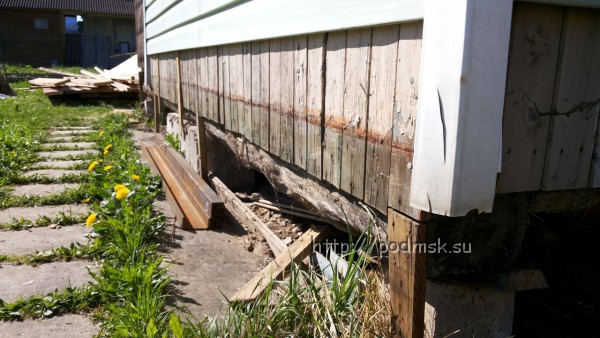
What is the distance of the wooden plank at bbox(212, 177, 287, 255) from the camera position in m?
4.14

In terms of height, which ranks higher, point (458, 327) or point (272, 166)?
point (272, 166)

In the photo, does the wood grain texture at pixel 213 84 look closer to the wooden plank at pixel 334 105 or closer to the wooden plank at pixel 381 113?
the wooden plank at pixel 334 105

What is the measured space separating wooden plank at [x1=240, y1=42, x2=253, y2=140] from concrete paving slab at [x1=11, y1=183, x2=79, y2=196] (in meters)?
2.40

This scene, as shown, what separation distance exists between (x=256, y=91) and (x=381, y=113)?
178 centimetres

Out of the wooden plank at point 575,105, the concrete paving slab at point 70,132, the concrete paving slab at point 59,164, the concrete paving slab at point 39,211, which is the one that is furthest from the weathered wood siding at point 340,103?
the concrete paving slab at point 70,132

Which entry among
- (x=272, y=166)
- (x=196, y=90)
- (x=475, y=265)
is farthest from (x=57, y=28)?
(x=475, y=265)

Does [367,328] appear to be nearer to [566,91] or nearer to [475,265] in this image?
[475,265]

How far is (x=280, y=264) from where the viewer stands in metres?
3.46

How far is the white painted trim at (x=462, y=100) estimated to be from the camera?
1.73 metres

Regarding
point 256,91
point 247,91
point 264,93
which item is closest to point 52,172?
point 247,91

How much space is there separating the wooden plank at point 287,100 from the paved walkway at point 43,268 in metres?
1.41

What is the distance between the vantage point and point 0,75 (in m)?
16.1

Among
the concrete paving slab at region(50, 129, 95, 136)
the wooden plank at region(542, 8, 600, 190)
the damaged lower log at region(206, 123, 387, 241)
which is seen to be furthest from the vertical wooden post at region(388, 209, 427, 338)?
the concrete paving slab at region(50, 129, 95, 136)

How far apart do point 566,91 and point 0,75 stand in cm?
1734
